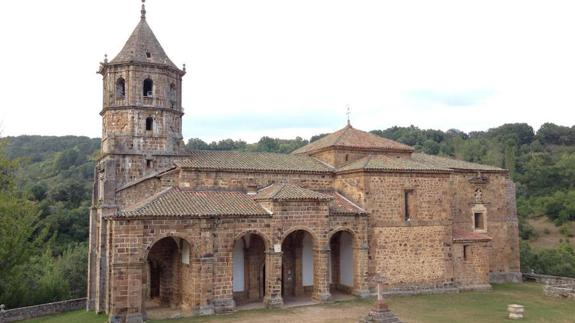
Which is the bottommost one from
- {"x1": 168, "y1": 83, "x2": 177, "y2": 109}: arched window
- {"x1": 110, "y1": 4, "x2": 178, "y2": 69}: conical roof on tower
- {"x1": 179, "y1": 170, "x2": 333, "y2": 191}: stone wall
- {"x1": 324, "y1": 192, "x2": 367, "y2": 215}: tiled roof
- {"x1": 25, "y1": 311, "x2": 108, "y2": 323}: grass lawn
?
{"x1": 25, "y1": 311, "x2": 108, "y2": 323}: grass lawn

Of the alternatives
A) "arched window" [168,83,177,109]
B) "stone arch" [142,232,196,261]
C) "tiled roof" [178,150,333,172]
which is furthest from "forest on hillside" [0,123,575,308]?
"stone arch" [142,232,196,261]

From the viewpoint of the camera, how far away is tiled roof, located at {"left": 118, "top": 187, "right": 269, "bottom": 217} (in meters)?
18.3

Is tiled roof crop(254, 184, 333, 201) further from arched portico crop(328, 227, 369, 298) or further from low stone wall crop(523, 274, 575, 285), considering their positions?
low stone wall crop(523, 274, 575, 285)

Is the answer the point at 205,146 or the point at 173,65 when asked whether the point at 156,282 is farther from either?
the point at 205,146

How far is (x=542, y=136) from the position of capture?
83.8 metres

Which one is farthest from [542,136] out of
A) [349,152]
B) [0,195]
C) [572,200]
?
[0,195]

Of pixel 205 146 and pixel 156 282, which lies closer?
pixel 156 282

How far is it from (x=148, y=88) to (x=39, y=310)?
38.4ft

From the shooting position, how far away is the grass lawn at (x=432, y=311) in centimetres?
1762

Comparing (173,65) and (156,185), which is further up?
(173,65)

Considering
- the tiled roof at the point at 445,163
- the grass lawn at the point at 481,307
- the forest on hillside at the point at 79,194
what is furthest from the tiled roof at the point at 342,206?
the forest on hillside at the point at 79,194

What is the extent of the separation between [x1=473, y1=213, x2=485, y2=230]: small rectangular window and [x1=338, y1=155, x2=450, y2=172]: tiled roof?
5.06 metres

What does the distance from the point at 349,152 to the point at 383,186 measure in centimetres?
344

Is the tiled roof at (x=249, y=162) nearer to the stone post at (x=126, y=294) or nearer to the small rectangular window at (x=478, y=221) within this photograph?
the stone post at (x=126, y=294)
